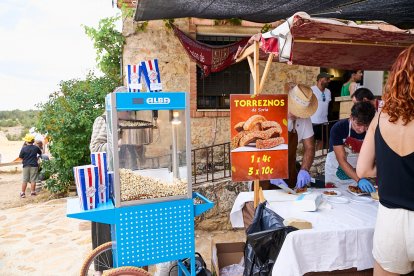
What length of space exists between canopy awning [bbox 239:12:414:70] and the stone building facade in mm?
3944

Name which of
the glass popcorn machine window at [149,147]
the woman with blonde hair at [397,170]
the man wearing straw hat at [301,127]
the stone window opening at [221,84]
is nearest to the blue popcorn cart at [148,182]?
the glass popcorn machine window at [149,147]

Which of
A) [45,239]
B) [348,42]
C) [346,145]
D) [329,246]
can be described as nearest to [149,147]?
[329,246]

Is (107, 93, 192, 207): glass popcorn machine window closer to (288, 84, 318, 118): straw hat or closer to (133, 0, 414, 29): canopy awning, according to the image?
(288, 84, 318, 118): straw hat

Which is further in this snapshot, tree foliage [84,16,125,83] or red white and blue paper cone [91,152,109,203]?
tree foliage [84,16,125,83]

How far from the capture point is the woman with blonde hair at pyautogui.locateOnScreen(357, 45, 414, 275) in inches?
76.5

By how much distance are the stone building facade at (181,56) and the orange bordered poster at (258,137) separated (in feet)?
15.3

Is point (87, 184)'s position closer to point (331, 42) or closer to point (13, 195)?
point (331, 42)

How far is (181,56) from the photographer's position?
780cm

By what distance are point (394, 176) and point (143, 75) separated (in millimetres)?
2109

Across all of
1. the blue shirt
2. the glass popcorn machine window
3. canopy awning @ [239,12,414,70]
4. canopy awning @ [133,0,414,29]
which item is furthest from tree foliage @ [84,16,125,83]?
the blue shirt

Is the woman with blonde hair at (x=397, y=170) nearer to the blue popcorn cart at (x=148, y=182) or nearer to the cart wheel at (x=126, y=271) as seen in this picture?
the blue popcorn cart at (x=148, y=182)

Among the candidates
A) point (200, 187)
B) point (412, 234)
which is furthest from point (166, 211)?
point (200, 187)

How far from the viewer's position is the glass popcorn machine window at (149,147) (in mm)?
2748

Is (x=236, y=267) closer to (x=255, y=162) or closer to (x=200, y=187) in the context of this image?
(x=255, y=162)
